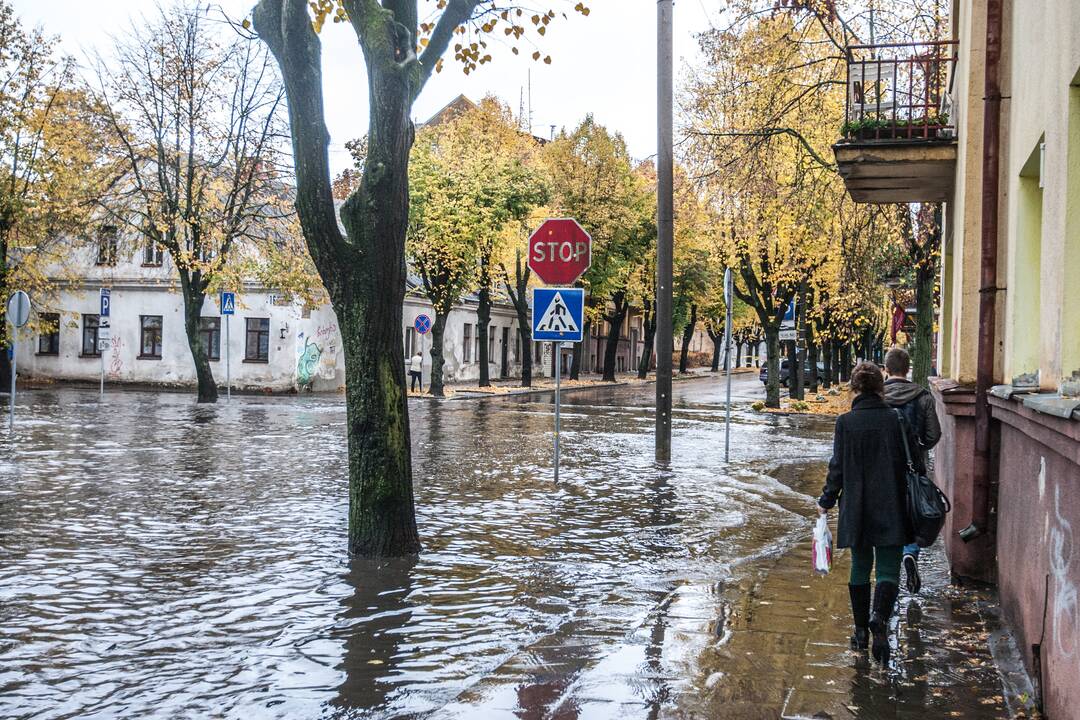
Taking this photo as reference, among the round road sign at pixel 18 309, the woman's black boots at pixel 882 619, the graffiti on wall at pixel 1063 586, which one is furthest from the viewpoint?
the round road sign at pixel 18 309

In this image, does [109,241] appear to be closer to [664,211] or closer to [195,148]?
[195,148]

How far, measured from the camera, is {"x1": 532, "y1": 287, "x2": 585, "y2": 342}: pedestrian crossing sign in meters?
14.1

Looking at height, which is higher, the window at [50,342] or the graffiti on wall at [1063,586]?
the window at [50,342]

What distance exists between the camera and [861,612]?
654 cm

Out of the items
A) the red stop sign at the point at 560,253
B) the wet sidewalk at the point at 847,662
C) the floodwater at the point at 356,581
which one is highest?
the red stop sign at the point at 560,253

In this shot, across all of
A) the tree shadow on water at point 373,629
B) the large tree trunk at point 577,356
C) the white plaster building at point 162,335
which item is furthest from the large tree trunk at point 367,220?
the large tree trunk at point 577,356

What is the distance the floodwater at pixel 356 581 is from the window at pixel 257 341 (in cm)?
2285

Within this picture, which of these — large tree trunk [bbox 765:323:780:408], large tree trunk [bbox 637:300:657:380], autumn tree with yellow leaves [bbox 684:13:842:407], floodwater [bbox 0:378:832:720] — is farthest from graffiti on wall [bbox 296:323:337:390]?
large tree trunk [bbox 637:300:657:380]

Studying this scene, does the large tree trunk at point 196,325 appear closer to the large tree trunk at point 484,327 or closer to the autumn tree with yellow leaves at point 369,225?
the large tree trunk at point 484,327

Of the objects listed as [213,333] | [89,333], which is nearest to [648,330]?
[213,333]

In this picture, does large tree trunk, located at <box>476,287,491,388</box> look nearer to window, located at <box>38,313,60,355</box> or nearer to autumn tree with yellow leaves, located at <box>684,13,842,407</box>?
autumn tree with yellow leaves, located at <box>684,13,842,407</box>

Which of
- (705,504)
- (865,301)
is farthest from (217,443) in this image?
(865,301)

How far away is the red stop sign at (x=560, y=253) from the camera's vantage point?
1404 cm

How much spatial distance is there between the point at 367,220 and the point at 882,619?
4898 mm
